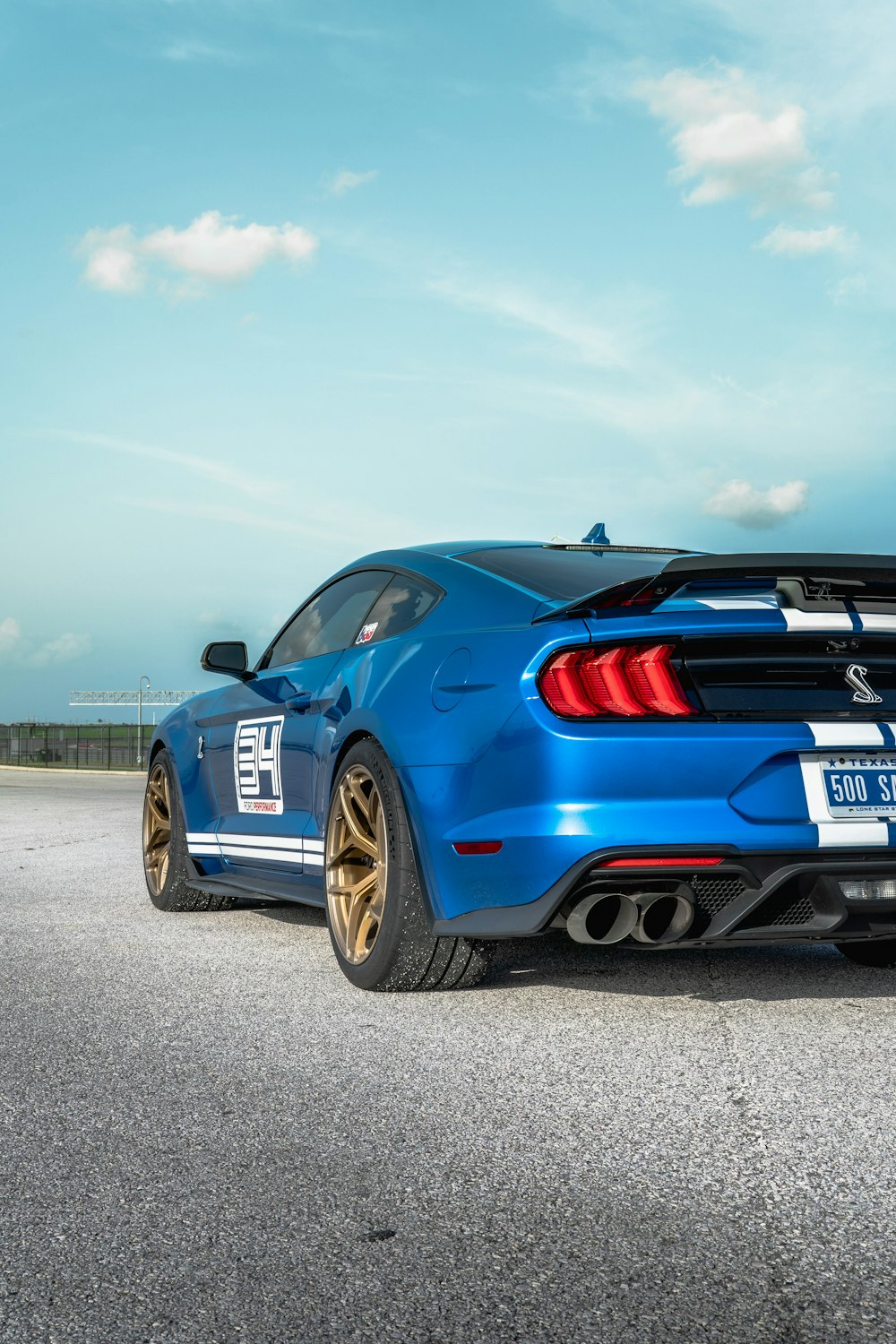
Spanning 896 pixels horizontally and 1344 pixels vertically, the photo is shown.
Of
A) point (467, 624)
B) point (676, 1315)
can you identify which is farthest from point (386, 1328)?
point (467, 624)

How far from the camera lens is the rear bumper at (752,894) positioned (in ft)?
11.5

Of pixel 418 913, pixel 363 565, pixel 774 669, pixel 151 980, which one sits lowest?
pixel 151 980

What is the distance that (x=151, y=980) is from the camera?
4.70m

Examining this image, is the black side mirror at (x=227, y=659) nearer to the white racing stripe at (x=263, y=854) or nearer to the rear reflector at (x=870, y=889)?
the white racing stripe at (x=263, y=854)

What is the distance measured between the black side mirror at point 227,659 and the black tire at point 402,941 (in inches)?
66.6

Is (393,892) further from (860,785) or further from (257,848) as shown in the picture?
(257,848)

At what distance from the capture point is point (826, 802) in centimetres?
358

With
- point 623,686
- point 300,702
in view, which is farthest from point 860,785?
point 300,702

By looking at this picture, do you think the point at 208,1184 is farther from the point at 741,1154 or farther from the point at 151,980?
the point at 151,980

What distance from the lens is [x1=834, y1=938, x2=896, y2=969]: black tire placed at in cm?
478

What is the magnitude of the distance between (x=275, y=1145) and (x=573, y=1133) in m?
0.62

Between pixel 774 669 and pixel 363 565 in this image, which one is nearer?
pixel 774 669

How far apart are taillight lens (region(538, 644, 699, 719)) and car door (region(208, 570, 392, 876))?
1.37 m

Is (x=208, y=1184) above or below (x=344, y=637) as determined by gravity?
below
